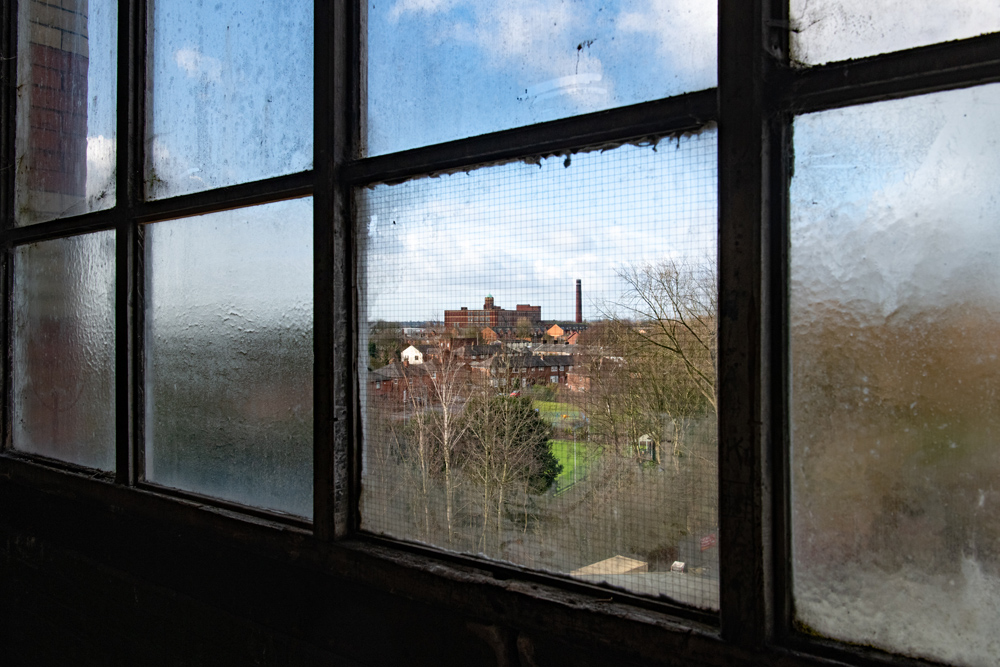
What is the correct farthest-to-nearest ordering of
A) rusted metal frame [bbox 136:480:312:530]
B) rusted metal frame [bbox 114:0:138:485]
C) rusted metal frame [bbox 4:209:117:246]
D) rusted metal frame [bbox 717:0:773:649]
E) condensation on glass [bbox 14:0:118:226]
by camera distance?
condensation on glass [bbox 14:0:118:226]
rusted metal frame [bbox 4:209:117:246]
rusted metal frame [bbox 114:0:138:485]
rusted metal frame [bbox 136:480:312:530]
rusted metal frame [bbox 717:0:773:649]

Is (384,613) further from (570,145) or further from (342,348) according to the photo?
(570,145)

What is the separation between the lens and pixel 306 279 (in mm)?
1702

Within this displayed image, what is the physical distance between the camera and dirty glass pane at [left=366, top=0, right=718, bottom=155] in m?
1.18

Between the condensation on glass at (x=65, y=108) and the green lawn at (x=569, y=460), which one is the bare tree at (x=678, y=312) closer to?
the green lawn at (x=569, y=460)

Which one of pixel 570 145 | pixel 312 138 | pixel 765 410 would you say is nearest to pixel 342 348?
pixel 312 138

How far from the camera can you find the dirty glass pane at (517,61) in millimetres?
1183

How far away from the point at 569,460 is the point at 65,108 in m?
2.66

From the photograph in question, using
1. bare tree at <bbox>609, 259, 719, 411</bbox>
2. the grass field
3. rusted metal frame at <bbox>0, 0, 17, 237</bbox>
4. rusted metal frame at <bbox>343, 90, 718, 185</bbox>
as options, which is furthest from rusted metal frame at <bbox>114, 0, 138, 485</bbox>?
bare tree at <bbox>609, 259, 719, 411</bbox>

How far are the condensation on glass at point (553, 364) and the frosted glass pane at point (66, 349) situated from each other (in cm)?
135

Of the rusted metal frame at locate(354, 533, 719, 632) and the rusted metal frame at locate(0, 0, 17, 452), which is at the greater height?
the rusted metal frame at locate(0, 0, 17, 452)

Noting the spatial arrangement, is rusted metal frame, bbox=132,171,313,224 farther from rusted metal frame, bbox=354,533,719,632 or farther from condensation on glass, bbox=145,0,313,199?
rusted metal frame, bbox=354,533,719,632

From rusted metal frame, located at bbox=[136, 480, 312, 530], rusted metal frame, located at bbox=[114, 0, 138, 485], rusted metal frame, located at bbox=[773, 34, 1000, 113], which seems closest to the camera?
rusted metal frame, located at bbox=[773, 34, 1000, 113]

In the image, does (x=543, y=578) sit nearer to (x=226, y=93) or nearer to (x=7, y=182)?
(x=226, y=93)

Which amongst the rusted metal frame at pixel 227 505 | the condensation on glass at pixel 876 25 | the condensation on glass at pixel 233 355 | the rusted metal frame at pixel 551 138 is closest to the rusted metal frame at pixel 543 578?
the rusted metal frame at pixel 227 505
